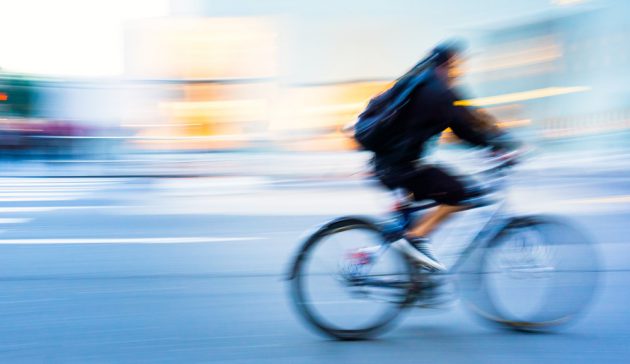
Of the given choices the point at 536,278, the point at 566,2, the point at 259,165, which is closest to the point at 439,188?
the point at 536,278

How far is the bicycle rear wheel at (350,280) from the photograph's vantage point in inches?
141

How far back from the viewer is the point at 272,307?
4.32m

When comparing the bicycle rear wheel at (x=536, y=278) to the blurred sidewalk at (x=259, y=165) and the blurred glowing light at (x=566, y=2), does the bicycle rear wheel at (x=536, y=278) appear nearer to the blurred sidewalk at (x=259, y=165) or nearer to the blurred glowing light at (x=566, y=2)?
the blurred sidewalk at (x=259, y=165)

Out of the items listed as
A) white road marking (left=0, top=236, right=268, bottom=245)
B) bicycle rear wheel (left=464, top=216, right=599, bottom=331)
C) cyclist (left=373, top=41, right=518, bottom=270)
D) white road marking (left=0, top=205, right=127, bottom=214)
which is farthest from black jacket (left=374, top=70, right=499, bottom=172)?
Answer: white road marking (left=0, top=205, right=127, bottom=214)

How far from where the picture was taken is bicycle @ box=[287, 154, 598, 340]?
3.57 metres

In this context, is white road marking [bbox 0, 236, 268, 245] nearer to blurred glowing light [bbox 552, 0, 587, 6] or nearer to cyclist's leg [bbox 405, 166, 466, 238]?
cyclist's leg [bbox 405, 166, 466, 238]

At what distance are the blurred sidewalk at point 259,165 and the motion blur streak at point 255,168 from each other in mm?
48

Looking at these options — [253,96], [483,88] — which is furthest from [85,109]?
[483,88]

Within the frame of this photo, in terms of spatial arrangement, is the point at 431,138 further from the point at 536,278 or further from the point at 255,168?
the point at 255,168

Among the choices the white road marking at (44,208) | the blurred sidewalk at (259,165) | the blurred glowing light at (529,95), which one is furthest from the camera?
the blurred glowing light at (529,95)

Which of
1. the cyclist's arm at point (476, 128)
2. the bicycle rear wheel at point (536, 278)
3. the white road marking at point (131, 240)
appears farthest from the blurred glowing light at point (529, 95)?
the cyclist's arm at point (476, 128)

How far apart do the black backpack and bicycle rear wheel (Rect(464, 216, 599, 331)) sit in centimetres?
85

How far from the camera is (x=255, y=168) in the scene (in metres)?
13.4

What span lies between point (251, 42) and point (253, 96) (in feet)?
3.81
